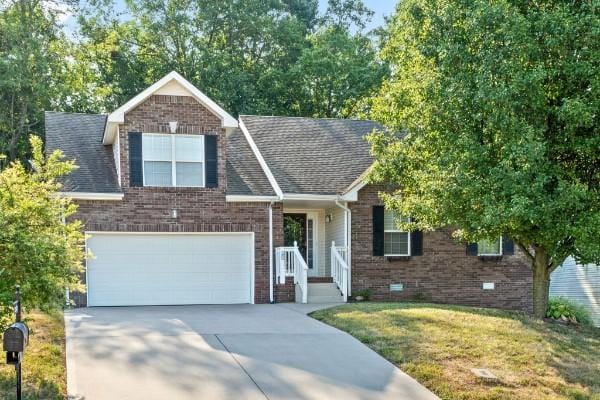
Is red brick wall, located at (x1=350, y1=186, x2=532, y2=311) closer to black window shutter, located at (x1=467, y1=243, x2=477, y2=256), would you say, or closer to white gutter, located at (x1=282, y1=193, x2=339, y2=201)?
Result: black window shutter, located at (x1=467, y1=243, x2=477, y2=256)

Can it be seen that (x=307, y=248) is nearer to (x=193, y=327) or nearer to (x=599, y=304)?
(x=193, y=327)

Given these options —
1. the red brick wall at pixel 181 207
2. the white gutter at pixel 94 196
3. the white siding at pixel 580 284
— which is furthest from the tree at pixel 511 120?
the white siding at pixel 580 284

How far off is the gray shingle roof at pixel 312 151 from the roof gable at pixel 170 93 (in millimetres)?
2279

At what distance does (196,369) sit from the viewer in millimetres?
8641

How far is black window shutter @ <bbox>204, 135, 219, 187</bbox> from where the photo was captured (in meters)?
16.2

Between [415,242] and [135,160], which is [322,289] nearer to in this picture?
[415,242]

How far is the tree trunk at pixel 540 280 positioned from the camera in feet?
43.3

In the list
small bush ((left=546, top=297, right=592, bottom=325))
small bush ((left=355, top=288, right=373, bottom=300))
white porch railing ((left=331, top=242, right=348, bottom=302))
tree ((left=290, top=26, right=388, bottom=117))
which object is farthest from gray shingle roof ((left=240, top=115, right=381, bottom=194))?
tree ((left=290, top=26, right=388, bottom=117))

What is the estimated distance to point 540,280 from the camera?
13.2 meters

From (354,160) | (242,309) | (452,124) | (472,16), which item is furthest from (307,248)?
(472,16)

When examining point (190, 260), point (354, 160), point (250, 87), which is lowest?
point (190, 260)

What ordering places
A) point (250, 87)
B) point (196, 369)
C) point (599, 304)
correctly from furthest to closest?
1. point (250, 87)
2. point (599, 304)
3. point (196, 369)

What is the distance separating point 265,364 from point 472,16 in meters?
7.18

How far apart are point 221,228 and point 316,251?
3728 mm
